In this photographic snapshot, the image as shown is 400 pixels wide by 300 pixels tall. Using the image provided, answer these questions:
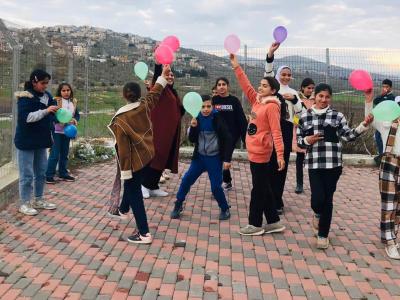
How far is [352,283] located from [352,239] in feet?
3.86

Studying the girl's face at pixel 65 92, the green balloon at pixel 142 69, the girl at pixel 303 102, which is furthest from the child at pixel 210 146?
the girl's face at pixel 65 92

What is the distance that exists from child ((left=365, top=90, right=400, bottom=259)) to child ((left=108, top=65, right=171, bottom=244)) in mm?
2229

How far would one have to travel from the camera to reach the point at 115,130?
4523 mm

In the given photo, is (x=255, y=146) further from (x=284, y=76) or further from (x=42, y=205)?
(x=42, y=205)

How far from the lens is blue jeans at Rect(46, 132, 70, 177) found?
7.25 meters

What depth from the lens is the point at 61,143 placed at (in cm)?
736

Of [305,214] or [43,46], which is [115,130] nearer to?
[305,214]

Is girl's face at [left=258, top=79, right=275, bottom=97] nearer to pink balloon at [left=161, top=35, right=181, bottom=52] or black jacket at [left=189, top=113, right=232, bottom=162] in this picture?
black jacket at [left=189, top=113, right=232, bottom=162]

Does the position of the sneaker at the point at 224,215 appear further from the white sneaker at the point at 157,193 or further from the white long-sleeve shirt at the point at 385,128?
the white long-sleeve shirt at the point at 385,128

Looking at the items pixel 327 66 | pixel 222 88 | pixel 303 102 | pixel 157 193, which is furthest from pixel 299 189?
pixel 327 66

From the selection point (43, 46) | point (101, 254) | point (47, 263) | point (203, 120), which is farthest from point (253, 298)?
point (43, 46)

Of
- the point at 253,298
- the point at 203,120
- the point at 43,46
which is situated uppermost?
the point at 43,46

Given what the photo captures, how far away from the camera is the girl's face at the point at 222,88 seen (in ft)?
20.1

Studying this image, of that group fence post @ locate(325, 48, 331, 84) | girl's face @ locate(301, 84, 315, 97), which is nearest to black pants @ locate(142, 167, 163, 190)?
girl's face @ locate(301, 84, 315, 97)
